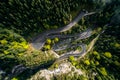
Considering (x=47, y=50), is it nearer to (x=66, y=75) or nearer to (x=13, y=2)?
(x=66, y=75)

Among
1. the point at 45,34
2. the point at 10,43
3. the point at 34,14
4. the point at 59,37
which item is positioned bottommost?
the point at 59,37

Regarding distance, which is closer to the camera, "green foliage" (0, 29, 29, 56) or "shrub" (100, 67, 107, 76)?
"green foliage" (0, 29, 29, 56)

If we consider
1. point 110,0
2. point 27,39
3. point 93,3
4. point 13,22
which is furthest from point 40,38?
point 110,0

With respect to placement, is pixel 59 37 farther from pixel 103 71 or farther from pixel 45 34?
pixel 103 71

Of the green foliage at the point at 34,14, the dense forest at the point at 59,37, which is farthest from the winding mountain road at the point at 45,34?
the green foliage at the point at 34,14

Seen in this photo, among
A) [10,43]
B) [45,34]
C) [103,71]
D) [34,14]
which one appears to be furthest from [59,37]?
[103,71]

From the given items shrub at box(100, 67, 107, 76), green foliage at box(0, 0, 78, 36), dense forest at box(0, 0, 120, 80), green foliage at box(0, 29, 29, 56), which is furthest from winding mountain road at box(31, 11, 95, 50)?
shrub at box(100, 67, 107, 76)

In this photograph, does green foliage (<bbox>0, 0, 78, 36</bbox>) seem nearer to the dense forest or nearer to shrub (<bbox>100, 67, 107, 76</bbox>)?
the dense forest

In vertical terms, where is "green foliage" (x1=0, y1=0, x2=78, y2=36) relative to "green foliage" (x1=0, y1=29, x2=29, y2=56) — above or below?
above

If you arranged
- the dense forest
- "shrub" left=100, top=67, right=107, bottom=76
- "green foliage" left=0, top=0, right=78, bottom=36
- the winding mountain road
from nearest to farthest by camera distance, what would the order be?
"green foliage" left=0, top=0, right=78, bottom=36 < the dense forest < the winding mountain road < "shrub" left=100, top=67, right=107, bottom=76
